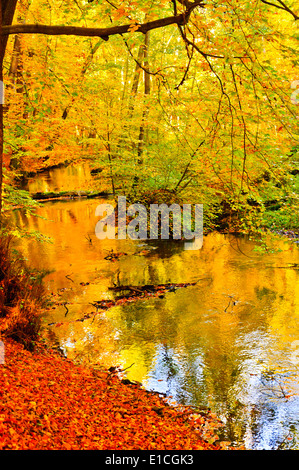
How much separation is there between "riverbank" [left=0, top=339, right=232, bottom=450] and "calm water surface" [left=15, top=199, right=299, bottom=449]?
337 millimetres

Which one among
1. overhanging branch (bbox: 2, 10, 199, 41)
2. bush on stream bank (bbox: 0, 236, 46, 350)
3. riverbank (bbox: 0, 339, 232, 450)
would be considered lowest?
riverbank (bbox: 0, 339, 232, 450)

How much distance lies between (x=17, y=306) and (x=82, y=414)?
195cm

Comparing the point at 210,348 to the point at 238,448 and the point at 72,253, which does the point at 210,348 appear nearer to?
the point at 238,448

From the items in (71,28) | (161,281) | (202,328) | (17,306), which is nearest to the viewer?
(71,28)

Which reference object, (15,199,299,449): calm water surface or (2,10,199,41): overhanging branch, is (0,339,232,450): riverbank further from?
(2,10,199,41): overhanging branch

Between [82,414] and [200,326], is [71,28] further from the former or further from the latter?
[200,326]

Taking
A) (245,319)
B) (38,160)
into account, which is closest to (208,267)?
(245,319)

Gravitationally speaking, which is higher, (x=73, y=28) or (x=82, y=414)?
(x=73, y=28)

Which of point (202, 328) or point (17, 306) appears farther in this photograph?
point (202, 328)

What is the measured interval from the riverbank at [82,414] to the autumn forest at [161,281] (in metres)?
0.02

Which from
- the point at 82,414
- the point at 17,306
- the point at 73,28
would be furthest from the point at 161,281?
the point at 73,28

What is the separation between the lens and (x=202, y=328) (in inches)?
257

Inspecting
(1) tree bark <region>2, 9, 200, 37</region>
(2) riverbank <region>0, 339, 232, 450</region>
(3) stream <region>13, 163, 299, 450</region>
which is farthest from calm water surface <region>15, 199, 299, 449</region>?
(1) tree bark <region>2, 9, 200, 37</region>

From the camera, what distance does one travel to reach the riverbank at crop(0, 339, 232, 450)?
10.8 feet
